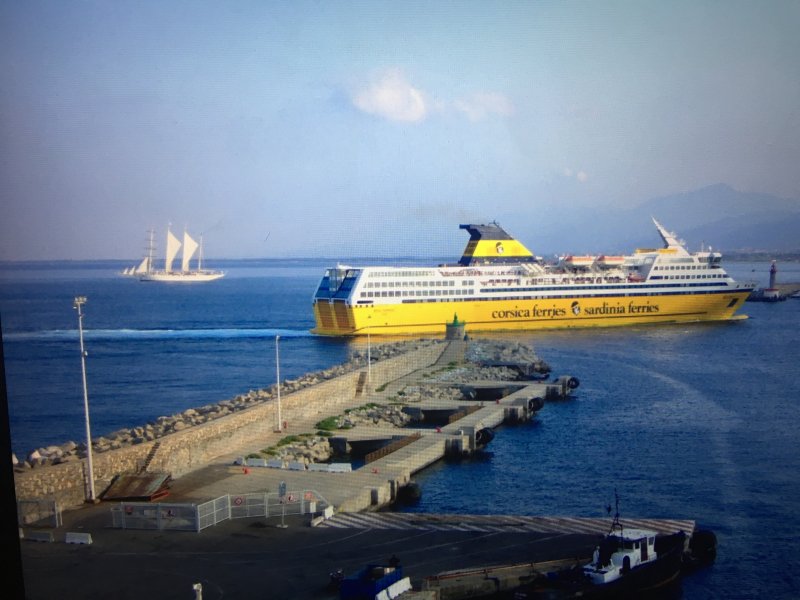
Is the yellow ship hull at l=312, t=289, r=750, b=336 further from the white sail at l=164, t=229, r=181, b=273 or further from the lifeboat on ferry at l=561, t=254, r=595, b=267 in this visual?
the white sail at l=164, t=229, r=181, b=273

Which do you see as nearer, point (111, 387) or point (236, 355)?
point (111, 387)

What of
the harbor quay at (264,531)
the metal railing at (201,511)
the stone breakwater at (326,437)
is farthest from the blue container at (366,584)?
the stone breakwater at (326,437)

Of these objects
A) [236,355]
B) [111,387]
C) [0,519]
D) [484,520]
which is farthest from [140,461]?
[236,355]

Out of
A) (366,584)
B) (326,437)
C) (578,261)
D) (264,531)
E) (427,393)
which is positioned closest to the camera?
(366,584)

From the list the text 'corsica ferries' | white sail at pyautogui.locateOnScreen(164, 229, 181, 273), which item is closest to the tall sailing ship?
white sail at pyautogui.locateOnScreen(164, 229, 181, 273)

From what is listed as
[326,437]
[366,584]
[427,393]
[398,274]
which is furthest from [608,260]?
[366,584]

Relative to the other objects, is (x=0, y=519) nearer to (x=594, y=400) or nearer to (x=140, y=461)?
(x=140, y=461)

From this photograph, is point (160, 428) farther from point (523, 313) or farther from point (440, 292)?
point (523, 313)

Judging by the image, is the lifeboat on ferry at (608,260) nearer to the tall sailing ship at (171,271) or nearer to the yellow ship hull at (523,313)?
the yellow ship hull at (523,313)
